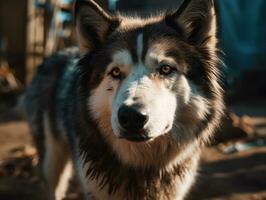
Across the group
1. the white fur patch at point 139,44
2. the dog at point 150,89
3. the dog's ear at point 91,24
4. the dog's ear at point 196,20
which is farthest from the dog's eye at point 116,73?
the dog's ear at point 196,20

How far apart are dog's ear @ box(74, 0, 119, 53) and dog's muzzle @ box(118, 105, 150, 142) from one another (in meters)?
0.97

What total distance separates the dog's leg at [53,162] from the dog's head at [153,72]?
122 cm

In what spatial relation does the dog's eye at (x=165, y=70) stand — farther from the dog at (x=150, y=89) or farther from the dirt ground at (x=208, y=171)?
the dirt ground at (x=208, y=171)

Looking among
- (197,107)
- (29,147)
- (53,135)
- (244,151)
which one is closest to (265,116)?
(244,151)

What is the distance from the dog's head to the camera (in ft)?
10.3

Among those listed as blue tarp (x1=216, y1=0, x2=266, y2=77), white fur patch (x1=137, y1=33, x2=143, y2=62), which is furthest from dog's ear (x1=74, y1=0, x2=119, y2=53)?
blue tarp (x1=216, y1=0, x2=266, y2=77)

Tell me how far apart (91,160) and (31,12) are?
652 cm

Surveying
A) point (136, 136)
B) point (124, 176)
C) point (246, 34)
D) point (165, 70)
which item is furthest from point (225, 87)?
→ point (246, 34)

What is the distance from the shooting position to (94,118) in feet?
11.8

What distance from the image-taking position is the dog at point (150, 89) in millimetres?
3344

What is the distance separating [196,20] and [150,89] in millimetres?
803

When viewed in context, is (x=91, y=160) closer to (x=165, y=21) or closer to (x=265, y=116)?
(x=165, y=21)

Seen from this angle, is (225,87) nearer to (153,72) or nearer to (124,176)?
(153,72)

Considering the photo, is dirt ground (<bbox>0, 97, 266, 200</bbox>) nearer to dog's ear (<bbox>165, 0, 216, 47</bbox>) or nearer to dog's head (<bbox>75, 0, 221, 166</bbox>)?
dog's head (<bbox>75, 0, 221, 166</bbox>)
